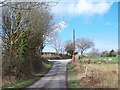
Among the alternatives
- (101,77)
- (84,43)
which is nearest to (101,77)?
(101,77)

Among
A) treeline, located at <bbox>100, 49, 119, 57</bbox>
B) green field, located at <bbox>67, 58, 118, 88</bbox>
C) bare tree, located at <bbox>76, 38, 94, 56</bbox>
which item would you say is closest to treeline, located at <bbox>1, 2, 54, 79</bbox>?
bare tree, located at <bbox>76, 38, 94, 56</bbox>

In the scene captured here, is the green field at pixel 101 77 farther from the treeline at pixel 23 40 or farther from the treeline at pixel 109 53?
the treeline at pixel 23 40

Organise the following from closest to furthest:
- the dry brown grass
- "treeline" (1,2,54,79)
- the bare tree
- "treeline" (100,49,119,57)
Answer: the dry brown grass → "treeline" (100,49,119,57) → the bare tree → "treeline" (1,2,54,79)

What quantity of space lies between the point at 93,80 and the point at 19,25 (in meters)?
5.25

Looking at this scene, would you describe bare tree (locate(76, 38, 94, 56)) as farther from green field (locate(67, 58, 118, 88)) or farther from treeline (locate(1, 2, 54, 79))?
treeline (locate(1, 2, 54, 79))

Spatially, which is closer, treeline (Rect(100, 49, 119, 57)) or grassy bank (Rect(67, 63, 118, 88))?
grassy bank (Rect(67, 63, 118, 88))

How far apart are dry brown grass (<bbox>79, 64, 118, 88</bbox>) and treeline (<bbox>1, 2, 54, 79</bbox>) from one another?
9.19ft

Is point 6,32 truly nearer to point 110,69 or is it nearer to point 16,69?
point 16,69

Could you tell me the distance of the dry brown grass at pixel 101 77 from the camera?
30.3 ft

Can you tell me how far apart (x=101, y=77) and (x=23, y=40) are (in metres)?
5.61

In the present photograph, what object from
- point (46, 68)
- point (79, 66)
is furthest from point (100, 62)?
point (46, 68)

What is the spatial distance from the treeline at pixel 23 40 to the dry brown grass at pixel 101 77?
2.80 m

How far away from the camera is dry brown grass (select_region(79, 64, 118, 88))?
9240mm

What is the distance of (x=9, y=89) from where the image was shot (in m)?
10.6
